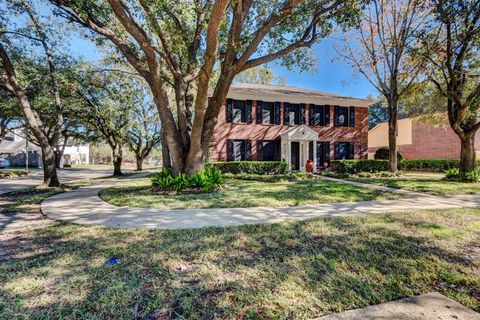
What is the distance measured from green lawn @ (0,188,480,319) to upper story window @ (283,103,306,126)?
14.4 m

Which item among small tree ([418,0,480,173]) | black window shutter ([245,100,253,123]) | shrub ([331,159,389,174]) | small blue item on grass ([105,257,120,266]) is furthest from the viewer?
black window shutter ([245,100,253,123])

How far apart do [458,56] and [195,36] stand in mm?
11082

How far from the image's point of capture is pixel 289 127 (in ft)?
59.2

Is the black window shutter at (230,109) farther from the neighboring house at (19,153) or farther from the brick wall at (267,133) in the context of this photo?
the neighboring house at (19,153)

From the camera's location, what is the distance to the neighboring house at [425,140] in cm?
2073

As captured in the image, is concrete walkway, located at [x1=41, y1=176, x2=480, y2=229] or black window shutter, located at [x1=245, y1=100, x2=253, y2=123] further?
black window shutter, located at [x1=245, y1=100, x2=253, y2=123]

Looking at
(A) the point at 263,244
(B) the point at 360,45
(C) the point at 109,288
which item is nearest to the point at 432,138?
(B) the point at 360,45

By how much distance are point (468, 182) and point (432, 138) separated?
1415cm

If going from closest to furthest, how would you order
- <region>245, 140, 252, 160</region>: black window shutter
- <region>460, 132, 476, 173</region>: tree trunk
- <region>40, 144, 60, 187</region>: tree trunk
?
<region>40, 144, 60, 187</region>: tree trunk → <region>460, 132, 476, 173</region>: tree trunk → <region>245, 140, 252, 160</region>: black window shutter

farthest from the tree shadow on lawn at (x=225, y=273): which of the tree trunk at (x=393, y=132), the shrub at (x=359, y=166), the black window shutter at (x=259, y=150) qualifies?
the black window shutter at (x=259, y=150)

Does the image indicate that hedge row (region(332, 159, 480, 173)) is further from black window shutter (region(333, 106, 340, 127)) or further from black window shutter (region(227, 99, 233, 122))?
black window shutter (region(227, 99, 233, 122))

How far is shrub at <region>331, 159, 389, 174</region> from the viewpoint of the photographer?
52.9 ft

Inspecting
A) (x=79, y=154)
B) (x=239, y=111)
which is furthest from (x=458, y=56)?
(x=79, y=154)

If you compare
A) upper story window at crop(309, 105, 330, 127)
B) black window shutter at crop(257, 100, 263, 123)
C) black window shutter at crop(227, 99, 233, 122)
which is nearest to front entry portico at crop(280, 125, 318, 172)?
upper story window at crop(309, 105, 330, 127)
